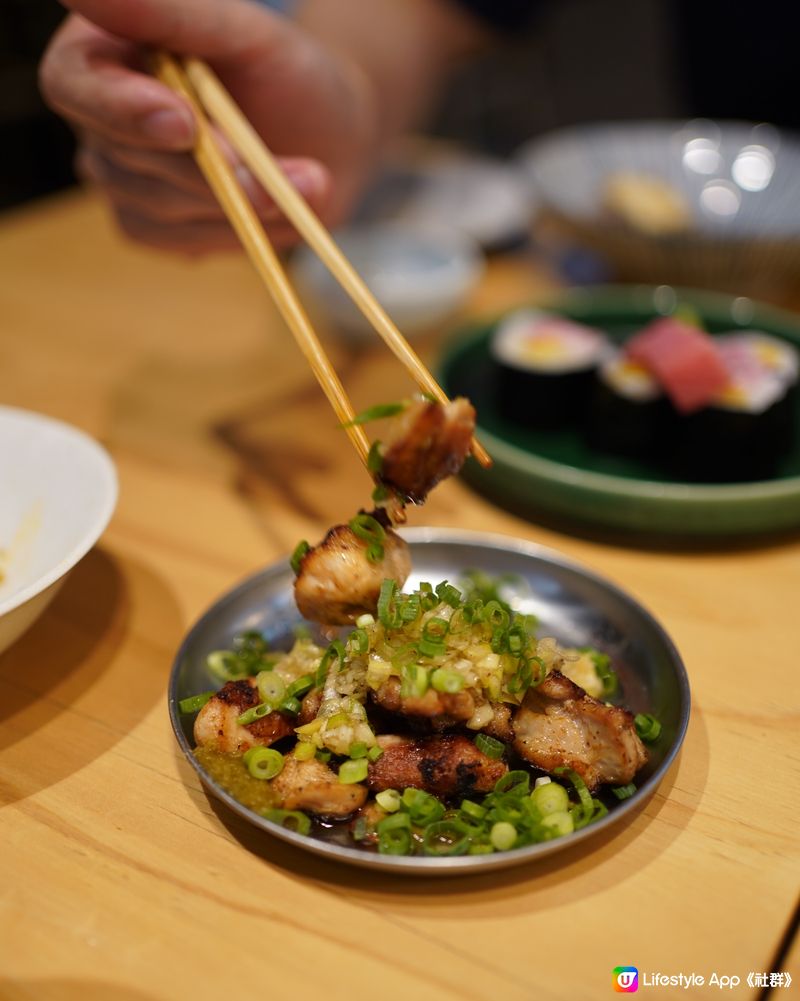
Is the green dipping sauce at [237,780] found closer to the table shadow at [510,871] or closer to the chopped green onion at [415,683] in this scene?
the table shadow at [510,871]

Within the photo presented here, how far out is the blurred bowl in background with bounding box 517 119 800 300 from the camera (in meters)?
2.79

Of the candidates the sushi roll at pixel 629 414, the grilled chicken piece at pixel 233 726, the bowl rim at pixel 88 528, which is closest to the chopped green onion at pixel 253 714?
the grilled chicken piece at pixel 233 726

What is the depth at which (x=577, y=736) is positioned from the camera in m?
1.24

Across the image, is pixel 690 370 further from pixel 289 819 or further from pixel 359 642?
pixel 289 819

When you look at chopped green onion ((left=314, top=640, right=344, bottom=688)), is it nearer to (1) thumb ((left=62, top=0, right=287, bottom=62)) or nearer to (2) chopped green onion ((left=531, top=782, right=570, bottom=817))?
(2) chopped green onion ((left=531, top=782, right=570, bottom=817))

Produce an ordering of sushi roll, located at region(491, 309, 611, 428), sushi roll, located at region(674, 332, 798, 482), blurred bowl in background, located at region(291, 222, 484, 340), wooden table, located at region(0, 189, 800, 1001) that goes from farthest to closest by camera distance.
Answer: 1. blurred bowl in background, located at region(291, 222, 484, 340)
2. sushi roll, located at region(491, 309, 611, 428)
3. sushi roll, located at region(674, 332, 798, 482)
4. wooden table, located at region(0, 189, 800, 1001)

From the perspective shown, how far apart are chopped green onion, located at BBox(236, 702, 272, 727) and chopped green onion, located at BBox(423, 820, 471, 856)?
0.27 meters

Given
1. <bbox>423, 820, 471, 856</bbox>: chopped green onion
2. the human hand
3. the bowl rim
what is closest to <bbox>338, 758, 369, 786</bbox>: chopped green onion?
<bbox>423, 820, 471, 856</bbox>: chopped green onion

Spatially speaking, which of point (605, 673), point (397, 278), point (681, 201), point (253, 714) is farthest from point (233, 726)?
point (681, 201)

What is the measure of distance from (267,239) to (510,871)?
43.6 inches

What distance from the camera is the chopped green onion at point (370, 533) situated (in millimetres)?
1300

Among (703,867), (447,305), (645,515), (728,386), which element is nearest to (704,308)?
(728,386)

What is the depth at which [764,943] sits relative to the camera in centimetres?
110

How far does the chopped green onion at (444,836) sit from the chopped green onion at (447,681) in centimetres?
17
